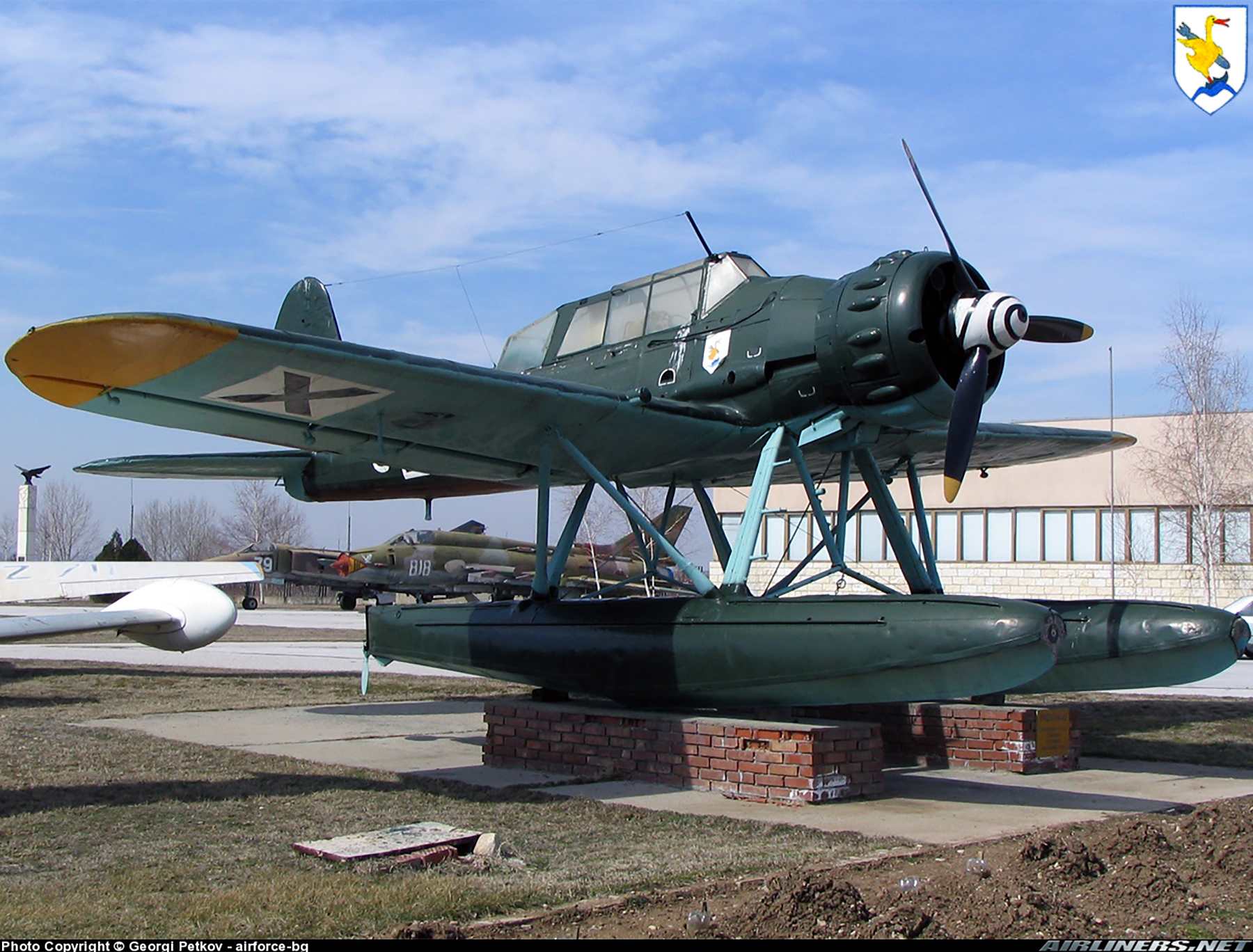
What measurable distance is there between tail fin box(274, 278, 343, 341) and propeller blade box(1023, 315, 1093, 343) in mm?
8470

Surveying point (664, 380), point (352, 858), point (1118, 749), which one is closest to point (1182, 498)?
point (1118, 749)

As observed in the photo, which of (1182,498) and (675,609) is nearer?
(675,609)

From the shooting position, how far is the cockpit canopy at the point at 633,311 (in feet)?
32.8

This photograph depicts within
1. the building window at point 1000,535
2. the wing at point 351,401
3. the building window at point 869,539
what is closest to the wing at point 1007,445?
the wing at point 351,401

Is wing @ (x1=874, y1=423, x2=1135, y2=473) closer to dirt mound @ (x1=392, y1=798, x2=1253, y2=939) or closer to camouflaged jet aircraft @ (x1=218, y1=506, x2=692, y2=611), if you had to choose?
dirt mound @ (x1=392, y1=798, x2=1253, y2=939)

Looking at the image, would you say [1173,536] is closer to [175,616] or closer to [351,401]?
[175,616]

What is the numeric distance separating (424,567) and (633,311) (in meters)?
31.9

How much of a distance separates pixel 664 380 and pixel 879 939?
652 centimetres

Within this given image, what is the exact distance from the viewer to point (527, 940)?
13.1 ft

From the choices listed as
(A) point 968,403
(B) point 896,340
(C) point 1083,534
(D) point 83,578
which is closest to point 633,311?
(B) point 896,340

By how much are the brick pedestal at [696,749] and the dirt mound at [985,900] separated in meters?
1.81

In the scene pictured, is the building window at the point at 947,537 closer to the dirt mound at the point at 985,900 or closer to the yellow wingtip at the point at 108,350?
the dirt mound at the point at 985,900

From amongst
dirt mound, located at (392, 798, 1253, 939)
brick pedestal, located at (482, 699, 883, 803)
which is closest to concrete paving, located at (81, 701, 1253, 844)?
brick pedestal, located at (482, 699, 883, 803)

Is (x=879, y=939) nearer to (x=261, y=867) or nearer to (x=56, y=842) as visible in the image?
(x=261, y=867)
